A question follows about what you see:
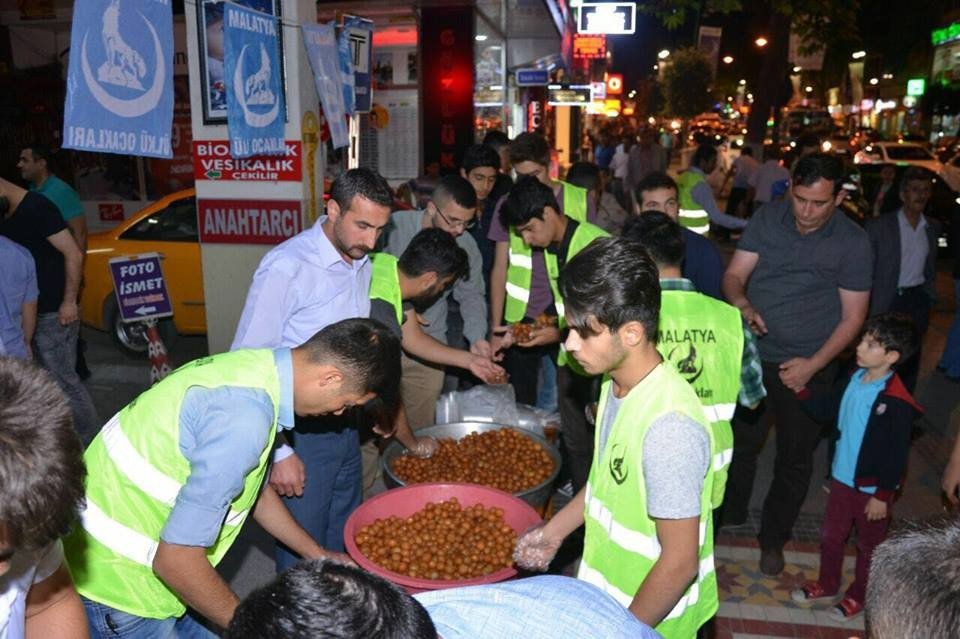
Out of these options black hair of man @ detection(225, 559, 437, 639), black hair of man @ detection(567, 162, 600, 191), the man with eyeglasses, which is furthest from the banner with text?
black hair of man @ detection(225, 559, 437, 639)

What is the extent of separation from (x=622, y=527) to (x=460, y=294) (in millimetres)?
3811

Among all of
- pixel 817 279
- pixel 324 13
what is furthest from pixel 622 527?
pixel 324 13

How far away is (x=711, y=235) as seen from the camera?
1841cm

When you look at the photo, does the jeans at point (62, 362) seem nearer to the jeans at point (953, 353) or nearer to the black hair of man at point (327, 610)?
the black hair of man at point (327, 610)

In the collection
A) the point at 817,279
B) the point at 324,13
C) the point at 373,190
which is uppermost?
the point at 324,13

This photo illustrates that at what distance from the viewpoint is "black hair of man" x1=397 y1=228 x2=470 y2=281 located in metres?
4.24

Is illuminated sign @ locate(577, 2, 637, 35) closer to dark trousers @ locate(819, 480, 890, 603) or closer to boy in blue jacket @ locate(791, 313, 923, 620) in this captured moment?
boy in blue jacket @ locate(791, 313, 923, 620)

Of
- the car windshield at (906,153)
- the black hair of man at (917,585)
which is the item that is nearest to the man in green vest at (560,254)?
the black hair of man at (917,585)

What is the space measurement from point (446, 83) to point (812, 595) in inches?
400

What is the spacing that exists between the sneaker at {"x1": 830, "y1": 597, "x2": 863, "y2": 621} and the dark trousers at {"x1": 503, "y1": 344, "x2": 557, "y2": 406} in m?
2.86

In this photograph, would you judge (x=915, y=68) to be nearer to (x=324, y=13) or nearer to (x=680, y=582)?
(x=324, y=13)

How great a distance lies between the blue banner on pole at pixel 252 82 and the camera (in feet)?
16.8

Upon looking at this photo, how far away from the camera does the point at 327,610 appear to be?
1246 millimetres

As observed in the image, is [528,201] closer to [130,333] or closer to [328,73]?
[328,73]
